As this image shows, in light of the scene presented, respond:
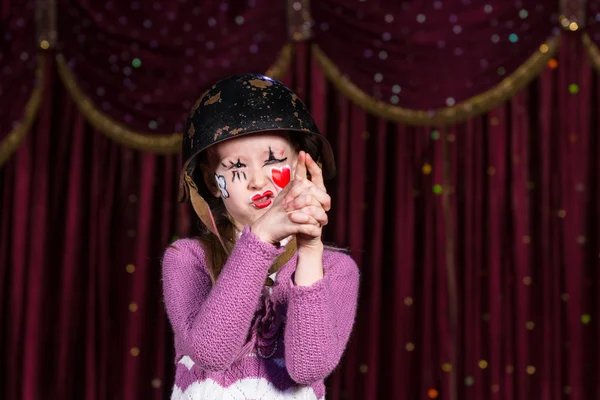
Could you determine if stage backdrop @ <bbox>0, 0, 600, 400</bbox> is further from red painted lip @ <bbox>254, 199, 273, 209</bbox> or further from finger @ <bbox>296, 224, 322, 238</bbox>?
finger @ <bbox>296, 224, 322, 238</bbox>

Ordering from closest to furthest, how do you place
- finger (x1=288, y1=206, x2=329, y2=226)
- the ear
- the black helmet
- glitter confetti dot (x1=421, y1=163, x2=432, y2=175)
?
finger (x1=288, y1=206, x2=329, y2=226), the black helmet, the ear, glitter confetti dot (x1=421, y1=163, x2=432, y2=175)

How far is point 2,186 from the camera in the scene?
9.43 feet

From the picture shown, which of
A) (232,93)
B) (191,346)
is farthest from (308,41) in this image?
(191,346)

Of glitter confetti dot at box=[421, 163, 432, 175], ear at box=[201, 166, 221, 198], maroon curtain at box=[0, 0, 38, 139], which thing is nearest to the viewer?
ear at box=[201, 166, 221, 198]

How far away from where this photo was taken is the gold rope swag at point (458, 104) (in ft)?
8.14

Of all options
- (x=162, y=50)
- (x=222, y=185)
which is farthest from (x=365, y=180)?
(x=222, y=185)

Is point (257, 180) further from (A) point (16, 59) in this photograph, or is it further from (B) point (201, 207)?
(A) point (16, 59)

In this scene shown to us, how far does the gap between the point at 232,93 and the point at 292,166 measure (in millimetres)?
164

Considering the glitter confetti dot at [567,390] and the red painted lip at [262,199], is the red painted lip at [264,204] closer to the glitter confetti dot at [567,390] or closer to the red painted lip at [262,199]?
the red painted lip at [262,199]

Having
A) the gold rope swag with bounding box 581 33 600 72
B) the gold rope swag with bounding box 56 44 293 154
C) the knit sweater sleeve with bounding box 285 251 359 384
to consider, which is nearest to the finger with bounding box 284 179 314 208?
the knit sweater sleeve with bounding box 285 251 359 384

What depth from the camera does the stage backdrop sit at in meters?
2.51

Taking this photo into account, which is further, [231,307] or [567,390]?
[567,390]

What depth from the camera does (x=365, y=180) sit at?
8.64 feet

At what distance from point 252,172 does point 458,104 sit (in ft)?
4.82
